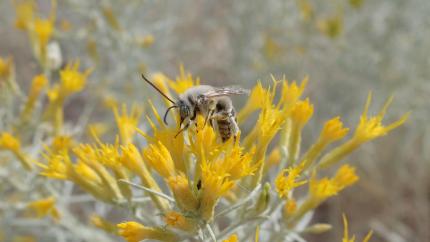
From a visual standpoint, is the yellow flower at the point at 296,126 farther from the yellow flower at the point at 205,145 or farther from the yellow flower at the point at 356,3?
the yellow flower at the point at 356,3

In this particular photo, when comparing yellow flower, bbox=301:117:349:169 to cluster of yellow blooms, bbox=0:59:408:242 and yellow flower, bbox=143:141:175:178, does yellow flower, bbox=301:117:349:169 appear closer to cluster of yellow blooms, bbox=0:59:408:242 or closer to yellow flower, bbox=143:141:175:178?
cluster of yellow blooms, bbox=0:59:408:242

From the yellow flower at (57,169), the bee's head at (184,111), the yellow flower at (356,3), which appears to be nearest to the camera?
the bee's head at (184,111)

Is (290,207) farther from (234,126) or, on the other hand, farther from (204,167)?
(204,167)

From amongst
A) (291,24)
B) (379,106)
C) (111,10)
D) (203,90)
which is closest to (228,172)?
(203,90)

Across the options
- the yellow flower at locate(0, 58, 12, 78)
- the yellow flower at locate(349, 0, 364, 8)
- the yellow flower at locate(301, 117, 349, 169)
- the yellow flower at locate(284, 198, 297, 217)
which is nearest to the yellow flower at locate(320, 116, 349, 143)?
the yellow flower at locate(301, 117, 349, 169)

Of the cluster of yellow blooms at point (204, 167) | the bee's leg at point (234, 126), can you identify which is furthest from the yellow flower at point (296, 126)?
the bee's leg at point (234, 126)

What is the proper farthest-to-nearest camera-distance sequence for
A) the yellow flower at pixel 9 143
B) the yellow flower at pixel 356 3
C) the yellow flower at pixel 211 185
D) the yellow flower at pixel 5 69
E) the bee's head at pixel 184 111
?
the yellow flower at pixel 356 3, the yellow flower at pixel 5 69, the yellow flower at pixel 9 143, the bee's head at pixel 184 111, the yellow flower at pixel 211 185

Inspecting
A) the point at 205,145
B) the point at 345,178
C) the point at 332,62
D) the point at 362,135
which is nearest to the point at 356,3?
the point at 332,62
